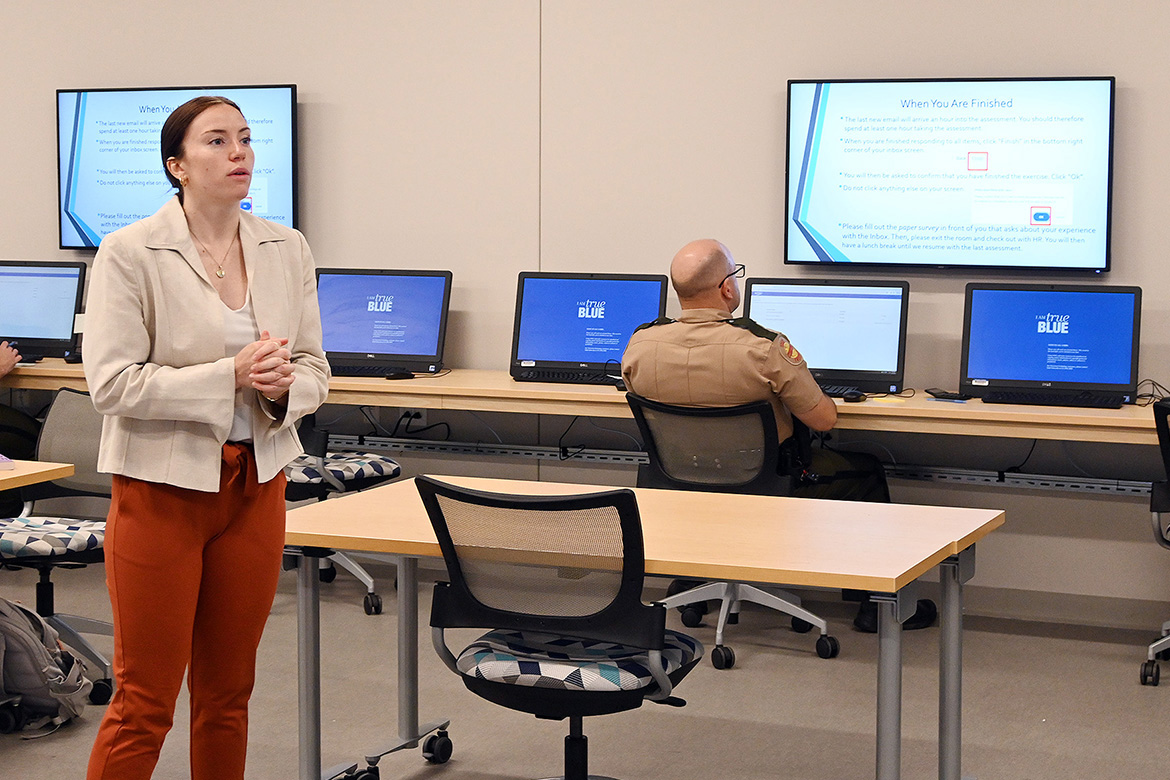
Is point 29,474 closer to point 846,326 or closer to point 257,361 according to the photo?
point 257,361

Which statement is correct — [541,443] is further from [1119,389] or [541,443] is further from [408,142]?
[1119,389]

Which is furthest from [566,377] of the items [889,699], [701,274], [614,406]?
[889,699]

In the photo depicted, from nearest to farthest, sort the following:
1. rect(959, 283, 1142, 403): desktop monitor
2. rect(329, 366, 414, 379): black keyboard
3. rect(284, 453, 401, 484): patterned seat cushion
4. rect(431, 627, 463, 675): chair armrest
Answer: rect(431, 627, 463, 675): chair armrest
rect(959, 283, 1142, 403): desktop monitor
rect(284, 453, 401, 484): patterned seat cushion
rect(329, 366, 414, 379): black keyboard

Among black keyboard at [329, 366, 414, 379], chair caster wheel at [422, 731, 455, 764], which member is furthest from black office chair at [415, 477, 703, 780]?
black keyboard at [329, 366, 414, 379]

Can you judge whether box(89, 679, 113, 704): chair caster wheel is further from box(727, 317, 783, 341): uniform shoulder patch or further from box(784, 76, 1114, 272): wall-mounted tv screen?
box(784, 76, 1114, 272): wall-mounted tv screen

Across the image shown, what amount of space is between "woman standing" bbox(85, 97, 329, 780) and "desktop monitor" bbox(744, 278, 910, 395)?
2.56 m

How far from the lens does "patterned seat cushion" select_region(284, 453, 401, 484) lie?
14.3 feet

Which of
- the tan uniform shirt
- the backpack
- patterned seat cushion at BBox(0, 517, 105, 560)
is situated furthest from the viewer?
the tan uniform shirt

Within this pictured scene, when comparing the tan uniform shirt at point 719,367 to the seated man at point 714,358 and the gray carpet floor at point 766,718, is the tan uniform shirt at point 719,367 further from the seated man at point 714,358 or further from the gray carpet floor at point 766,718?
the gray carpet floor at point 766,718

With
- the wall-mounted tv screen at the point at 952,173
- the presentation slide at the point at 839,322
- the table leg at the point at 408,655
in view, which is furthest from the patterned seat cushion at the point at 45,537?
the wall-mounted tv screen at the point at 952,173

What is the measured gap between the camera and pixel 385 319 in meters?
4.96

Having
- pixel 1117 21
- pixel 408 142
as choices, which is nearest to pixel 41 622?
pixel 408 142

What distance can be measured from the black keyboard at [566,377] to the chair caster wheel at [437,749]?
1.78 m

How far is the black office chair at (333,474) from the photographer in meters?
4.37
